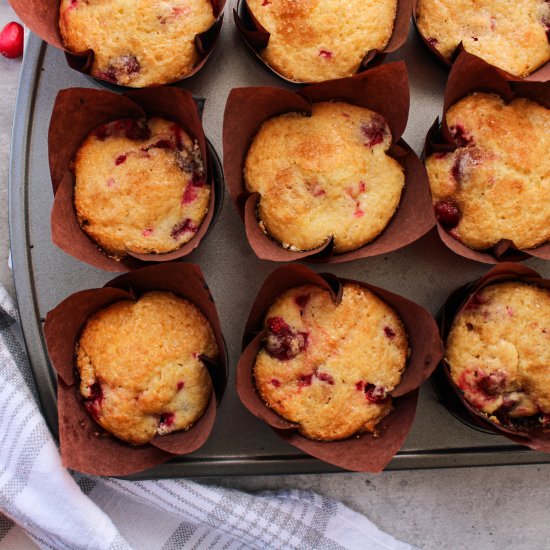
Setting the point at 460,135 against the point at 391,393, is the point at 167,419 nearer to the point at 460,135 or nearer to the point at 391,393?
the point at 391,393

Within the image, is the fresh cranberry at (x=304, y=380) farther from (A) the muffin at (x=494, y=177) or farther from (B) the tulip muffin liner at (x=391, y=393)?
(A) the muffin at (x=494, y=177)

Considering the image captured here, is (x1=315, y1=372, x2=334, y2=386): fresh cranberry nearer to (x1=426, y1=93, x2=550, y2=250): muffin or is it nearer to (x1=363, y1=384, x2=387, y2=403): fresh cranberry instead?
(x1=363, y1=384, x2=387, y2=403): fresh cranberry

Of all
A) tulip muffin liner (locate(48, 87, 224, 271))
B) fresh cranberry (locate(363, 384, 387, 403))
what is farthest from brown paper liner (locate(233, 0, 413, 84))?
fresh cranberry (locate(363, 384, 387, 403))

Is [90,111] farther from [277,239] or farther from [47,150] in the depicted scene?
[277,239]

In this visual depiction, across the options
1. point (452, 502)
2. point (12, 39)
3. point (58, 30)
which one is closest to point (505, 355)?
point (452, 502)

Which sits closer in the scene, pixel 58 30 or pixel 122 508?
pixel 58 30

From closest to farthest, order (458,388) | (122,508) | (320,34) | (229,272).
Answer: (458,388) → (320,34) → (229,272) → (122,508)

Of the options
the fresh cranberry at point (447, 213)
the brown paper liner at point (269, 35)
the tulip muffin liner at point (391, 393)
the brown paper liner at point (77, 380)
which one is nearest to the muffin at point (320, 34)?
the brown paper liner at point (269, 35)
